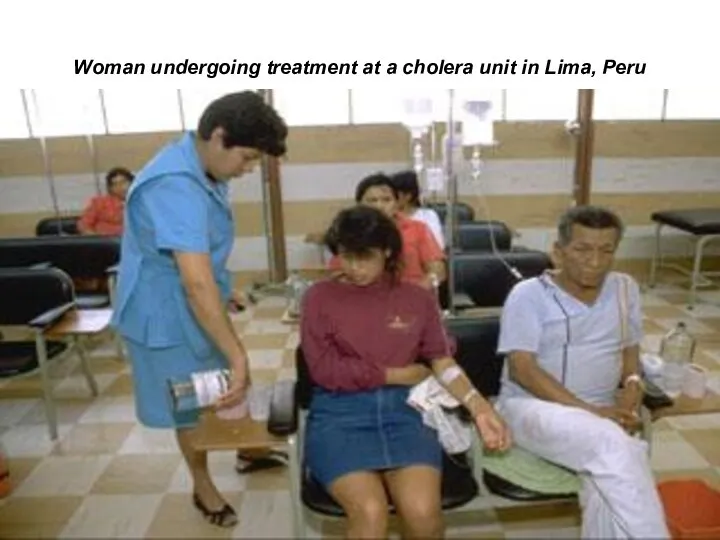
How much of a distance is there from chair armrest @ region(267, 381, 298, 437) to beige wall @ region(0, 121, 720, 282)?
10.1ft

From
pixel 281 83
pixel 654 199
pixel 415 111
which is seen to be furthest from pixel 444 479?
pixel 654 199

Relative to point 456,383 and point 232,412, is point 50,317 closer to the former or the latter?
point 232,412

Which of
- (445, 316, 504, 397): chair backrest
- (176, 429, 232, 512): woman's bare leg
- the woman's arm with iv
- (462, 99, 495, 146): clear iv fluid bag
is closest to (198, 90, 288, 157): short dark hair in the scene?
the woman's arm with iv

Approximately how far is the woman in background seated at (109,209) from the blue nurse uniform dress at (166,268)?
101 inches

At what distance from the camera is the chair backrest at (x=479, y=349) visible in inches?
73.6

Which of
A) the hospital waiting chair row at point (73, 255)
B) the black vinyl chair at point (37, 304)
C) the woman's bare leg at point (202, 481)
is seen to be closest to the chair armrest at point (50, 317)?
the black vinyl chair at point (37, 304)

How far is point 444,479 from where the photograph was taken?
1.59 meters

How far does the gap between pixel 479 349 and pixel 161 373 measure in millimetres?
939

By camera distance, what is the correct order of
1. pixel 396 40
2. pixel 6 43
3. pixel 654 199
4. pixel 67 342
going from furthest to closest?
pixel 654 199, pixel 396 40, pixel 6 43, pixel 67 342

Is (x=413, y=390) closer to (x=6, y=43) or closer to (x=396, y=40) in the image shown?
(x=396, y=40)

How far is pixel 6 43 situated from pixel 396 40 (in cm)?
238

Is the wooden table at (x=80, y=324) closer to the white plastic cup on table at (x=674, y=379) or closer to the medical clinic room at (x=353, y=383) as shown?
the medical clinic room at (x=353, y=383)

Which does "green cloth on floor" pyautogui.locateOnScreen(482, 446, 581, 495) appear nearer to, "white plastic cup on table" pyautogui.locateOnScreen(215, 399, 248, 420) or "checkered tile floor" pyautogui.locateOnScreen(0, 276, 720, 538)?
"checkered tile floor" pyautogui.locateOnScreen(0, 276, 720, 538)

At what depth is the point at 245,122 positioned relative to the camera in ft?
5.05
